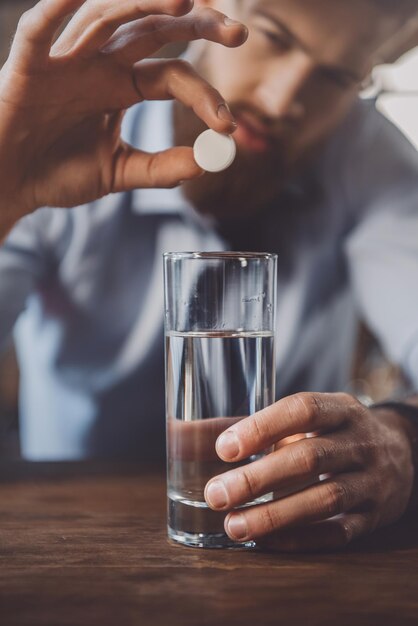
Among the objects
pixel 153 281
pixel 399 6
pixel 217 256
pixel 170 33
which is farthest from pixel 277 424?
pixel 399 6

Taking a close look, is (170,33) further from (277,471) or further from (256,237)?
(256,237)

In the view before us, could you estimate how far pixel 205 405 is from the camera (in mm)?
696

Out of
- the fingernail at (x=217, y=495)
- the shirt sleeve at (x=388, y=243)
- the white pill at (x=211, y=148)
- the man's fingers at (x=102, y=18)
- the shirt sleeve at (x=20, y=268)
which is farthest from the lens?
the shirt sleeve at (x=388, y=243)

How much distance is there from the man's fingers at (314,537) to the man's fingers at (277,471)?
1.9 inches

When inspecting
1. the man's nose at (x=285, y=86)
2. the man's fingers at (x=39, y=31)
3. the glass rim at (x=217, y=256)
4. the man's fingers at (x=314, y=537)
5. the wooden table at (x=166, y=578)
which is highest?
the man's nose at (x=285, y=86)

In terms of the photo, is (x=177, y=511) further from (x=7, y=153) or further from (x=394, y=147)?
(x=394, y=147)

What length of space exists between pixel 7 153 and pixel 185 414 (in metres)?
0.53

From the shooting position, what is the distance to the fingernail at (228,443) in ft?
2.22

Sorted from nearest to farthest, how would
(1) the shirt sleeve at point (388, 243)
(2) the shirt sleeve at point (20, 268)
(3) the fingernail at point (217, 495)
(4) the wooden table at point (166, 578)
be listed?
1. (4) the wooden table at point (166, 578)
2. (3) the fingernail at point (217, 495)
3. (2) the shirt sleeve at point (20, 268)
4. (1) the shirt sleeve at point (388, 243)

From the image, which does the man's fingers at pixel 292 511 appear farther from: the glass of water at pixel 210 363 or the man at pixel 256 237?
the man at pixel 256 237

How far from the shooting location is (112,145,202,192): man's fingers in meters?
0.96

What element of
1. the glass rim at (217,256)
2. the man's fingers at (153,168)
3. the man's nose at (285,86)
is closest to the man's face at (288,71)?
the man's nose at (285,86)

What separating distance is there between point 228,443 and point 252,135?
3.79ft

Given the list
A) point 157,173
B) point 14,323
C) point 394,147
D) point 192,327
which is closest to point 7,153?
point 157,173
